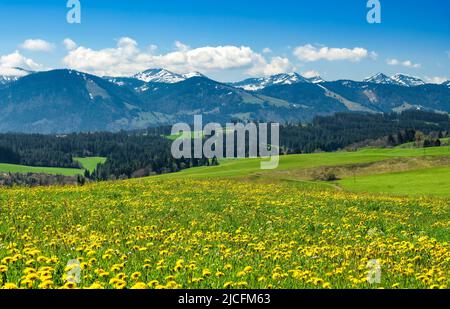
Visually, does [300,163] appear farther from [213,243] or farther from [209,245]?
[209,245]

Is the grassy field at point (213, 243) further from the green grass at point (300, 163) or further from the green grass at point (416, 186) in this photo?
the green grass at point (300, 163)

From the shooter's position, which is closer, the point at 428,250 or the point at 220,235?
the point at 428,250

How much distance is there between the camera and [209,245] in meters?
11.7

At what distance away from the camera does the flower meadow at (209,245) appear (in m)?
8.38

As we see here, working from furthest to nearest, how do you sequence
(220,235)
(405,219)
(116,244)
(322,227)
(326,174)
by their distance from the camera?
(326,174) < (405,219) < (322,227) < (220,235) < (116,244)

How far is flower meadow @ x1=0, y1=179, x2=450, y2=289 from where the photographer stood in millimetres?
8375

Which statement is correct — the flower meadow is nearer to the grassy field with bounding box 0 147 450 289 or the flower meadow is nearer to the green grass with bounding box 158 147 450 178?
the grassy field with bounding box 0 147 450 289

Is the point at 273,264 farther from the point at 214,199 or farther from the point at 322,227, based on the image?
the point at 214,199

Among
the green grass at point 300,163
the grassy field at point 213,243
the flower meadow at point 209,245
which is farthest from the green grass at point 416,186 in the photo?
the flower meadow at point 209,245

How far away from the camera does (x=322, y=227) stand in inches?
693
